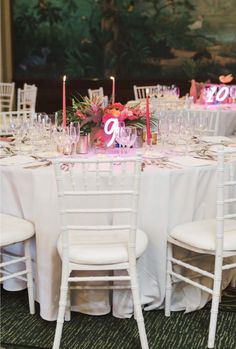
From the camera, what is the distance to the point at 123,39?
31.1 ft

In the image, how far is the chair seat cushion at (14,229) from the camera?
2908 millimetres

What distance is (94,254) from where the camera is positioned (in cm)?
261

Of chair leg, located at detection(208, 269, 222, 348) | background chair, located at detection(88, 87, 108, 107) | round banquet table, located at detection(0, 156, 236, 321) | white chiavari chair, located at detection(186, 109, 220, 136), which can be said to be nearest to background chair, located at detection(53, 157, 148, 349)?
round banquet table, located at detection(0, 156, 236, 321)

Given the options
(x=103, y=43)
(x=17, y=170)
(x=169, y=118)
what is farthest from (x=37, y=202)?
(x=103, y=43)

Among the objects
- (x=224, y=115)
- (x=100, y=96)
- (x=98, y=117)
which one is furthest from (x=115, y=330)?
(x=224, y=115)

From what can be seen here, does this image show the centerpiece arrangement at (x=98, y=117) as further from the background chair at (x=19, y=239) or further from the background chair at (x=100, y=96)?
the background chair at (x=19, y=239)

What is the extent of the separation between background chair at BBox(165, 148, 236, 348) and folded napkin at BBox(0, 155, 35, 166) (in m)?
0.96

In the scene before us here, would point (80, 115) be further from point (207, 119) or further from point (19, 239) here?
point (207, 119)

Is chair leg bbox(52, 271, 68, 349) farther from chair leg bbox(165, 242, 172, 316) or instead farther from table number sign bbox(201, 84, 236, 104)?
table number sign bbox(201, 84, 236, 104)

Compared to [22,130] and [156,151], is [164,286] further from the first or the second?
[22,130]

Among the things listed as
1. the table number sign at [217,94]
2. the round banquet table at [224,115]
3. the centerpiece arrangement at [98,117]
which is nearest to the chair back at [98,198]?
the centerpiece arrangement at [98,117]

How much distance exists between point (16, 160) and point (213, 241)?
1267 mm

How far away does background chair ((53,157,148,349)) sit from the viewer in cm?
259

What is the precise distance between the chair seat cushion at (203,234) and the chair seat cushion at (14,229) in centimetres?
80
